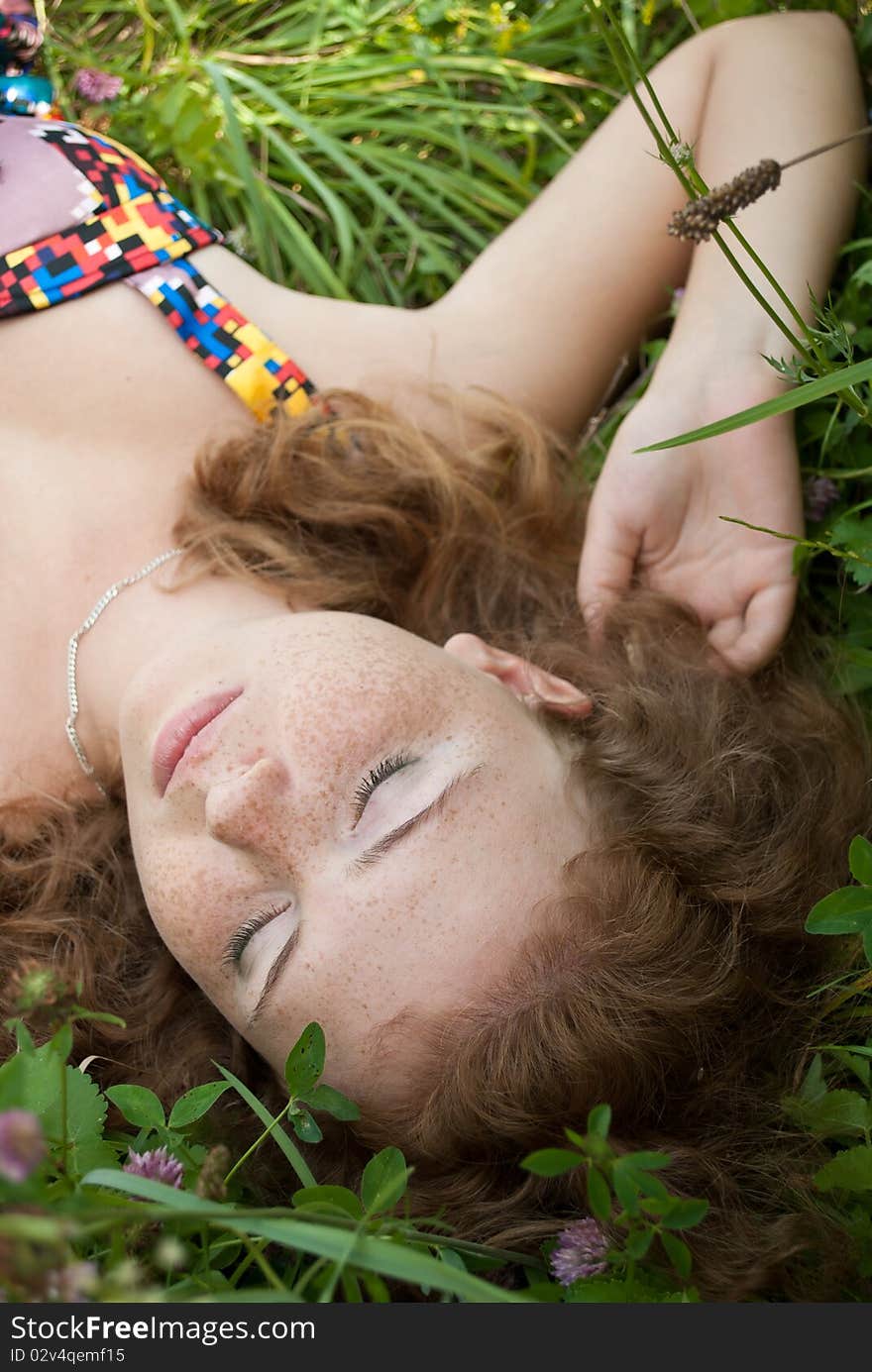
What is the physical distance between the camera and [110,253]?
260cm

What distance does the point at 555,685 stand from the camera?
224 centimetres

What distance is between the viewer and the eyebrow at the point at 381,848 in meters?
1.74

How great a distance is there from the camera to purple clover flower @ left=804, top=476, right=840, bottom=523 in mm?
2475

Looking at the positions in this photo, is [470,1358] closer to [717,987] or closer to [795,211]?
[717,987]

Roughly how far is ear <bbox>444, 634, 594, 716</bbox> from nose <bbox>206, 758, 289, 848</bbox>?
1.83 ft

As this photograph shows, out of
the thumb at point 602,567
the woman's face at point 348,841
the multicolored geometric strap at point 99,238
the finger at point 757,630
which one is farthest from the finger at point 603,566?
the multicolored geometric strap at point 99,238

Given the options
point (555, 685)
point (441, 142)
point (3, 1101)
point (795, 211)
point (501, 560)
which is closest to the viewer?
point (3, 1101)

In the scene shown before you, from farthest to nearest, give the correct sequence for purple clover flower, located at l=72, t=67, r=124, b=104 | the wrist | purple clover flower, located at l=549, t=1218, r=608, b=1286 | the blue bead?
purple clover flower, located at l=72, t=67, r=124, b=104, the blue bead, the wrist, purple clover flower, located at l=549, t=1218, r=608, b=1286

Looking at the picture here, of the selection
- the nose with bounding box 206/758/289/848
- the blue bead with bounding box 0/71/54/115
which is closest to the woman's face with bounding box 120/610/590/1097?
the nose with bounding box 206/758/289/848

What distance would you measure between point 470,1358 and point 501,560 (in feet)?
5.90

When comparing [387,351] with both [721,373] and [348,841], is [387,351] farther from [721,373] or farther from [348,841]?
[348,841]

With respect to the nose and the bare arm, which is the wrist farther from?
the nose

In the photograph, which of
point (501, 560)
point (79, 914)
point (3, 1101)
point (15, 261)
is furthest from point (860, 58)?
point (3, 1101)

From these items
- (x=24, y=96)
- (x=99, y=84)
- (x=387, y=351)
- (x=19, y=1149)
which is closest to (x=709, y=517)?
(x=387, y=351)
